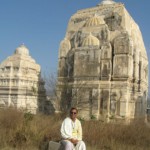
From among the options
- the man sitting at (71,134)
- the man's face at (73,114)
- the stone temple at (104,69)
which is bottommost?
the man sitting at (71,134)

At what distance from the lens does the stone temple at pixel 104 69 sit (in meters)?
21.7

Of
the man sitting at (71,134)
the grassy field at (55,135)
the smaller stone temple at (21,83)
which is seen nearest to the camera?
the man sitting at (71,134)

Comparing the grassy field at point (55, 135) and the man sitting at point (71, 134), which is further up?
the man sitting at point (71, 134)

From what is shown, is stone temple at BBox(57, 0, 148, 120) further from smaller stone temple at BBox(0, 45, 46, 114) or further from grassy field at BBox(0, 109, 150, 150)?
grassy field at BBox(0, 109, 150, 150)

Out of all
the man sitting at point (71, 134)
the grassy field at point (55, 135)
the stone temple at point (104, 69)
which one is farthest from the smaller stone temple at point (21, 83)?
the man sitting at point (71, 134)

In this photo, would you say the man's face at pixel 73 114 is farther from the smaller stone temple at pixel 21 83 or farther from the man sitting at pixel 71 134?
the smaller stone temple at pixel 21 83

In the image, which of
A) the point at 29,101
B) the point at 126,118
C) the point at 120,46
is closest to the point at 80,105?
the point at 126,118

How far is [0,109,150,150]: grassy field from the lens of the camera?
10.5m

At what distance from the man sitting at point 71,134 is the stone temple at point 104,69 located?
1433cm

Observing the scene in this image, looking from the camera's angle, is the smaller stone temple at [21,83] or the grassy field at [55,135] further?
the smaller stone temple at [21,83]

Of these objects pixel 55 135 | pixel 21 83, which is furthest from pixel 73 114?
pixel 21 83

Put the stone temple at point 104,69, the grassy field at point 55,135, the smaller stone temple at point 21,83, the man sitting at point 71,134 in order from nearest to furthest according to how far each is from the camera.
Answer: the man sitting at point 71,134 < the grassy field at point 55,135 < the stone temple at point 104,69 < the smaller stone temple at point 21,83

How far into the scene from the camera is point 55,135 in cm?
1137

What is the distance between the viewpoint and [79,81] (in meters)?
22.6
